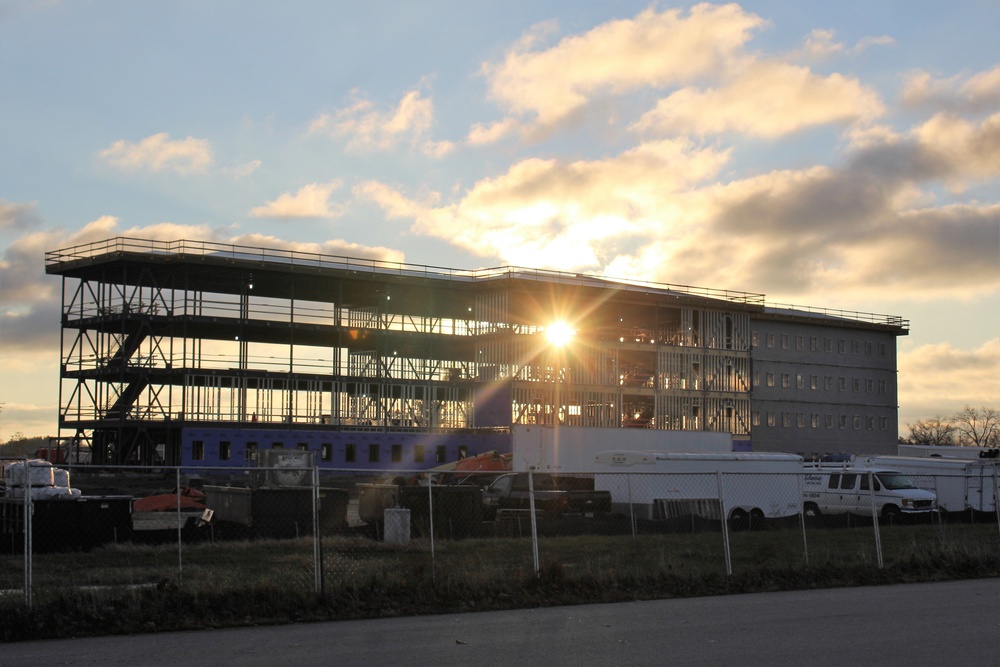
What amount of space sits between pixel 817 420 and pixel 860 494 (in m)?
62.8

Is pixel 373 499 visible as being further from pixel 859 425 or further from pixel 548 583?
pixel 859 425

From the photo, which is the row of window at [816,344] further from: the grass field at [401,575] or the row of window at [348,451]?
the grass field at [401,575]

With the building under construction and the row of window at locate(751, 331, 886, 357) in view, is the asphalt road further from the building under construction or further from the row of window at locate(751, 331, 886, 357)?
the row of window at locate(751, 331, 886, 357)

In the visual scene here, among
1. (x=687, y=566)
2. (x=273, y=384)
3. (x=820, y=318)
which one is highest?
(x=820, y=318)

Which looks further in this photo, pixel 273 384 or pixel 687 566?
pixel 273 384

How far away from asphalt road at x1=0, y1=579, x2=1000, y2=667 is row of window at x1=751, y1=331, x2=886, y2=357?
253 ft

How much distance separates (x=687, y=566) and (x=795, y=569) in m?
1.87

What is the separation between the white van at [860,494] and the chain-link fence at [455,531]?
0.07 metres

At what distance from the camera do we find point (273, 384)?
6938 cm

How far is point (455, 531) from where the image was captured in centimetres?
2770

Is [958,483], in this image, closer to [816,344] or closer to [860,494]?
[860,494]

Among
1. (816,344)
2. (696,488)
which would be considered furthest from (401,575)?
(816,344)

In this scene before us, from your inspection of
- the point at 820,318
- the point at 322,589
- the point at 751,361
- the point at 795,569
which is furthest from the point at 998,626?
the point at 820,318

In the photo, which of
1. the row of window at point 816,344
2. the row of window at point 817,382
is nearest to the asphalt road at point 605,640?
the row of window at point 816,344
